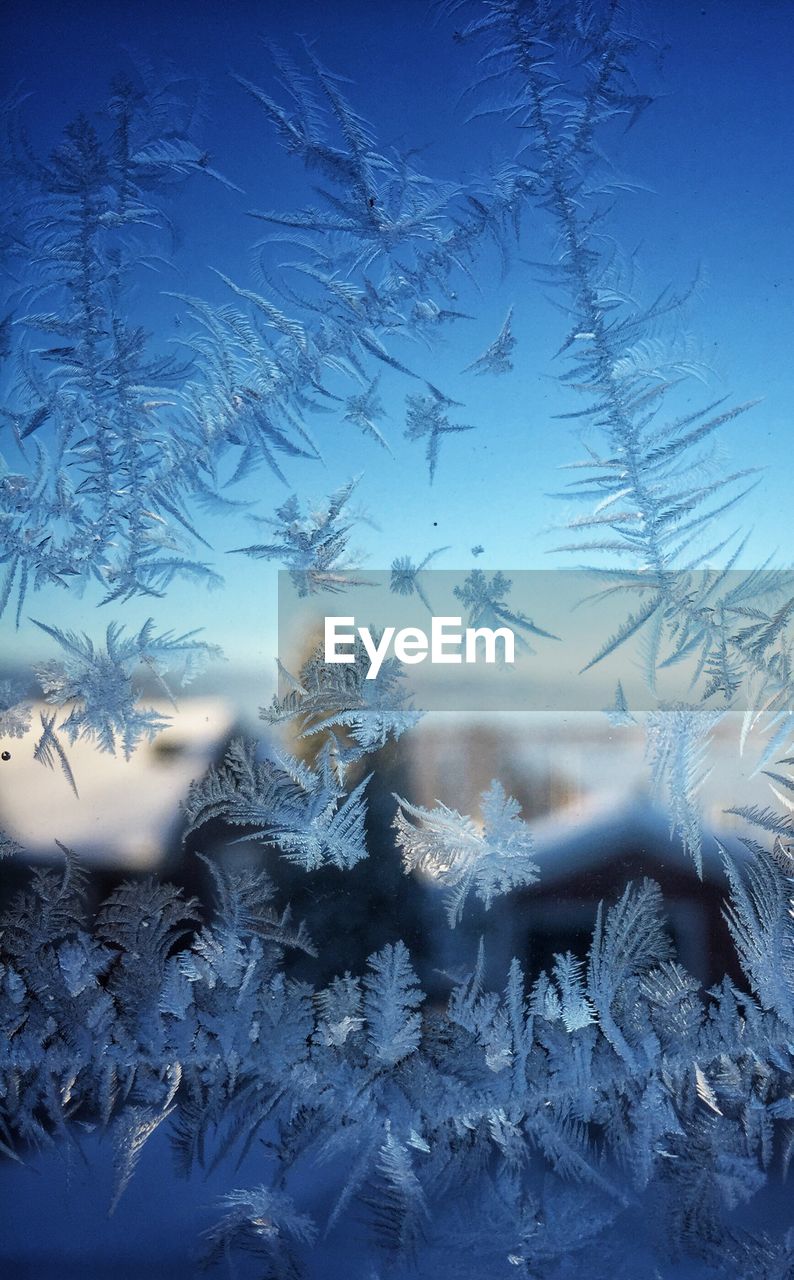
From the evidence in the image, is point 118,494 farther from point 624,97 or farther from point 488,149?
point 624,97

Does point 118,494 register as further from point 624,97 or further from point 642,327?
point 624,97

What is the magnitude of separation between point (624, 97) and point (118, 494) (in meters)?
0.76

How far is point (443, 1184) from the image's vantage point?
0.94 meters

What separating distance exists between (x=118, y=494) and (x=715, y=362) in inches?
28.6

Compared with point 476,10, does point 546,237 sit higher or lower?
lower

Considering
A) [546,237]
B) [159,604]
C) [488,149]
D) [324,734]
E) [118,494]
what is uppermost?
[488,149]

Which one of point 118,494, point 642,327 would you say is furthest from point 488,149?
point 118,494

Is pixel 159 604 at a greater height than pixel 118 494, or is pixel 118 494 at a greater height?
pixel 118 494

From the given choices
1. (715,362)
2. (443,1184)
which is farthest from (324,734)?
(715,362)

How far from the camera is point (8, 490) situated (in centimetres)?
100

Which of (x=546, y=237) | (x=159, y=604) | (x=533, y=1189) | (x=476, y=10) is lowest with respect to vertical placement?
(x=533, y=1189)
